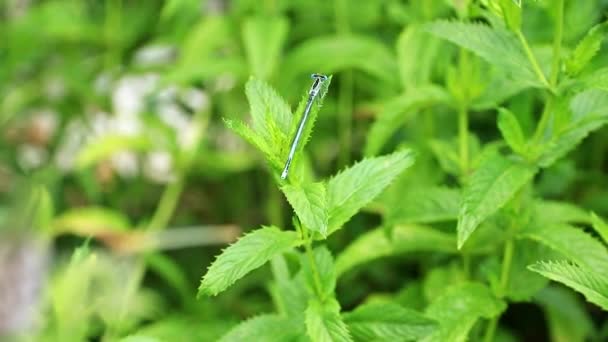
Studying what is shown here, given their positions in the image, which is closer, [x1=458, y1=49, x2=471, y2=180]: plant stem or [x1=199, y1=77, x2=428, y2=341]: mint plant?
[x1=199, y1=77, x2=428, y2=341]: mint plant

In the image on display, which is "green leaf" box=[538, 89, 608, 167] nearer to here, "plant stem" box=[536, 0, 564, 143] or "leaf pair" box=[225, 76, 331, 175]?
"plant stem" box=[536, 0, 564, 143]

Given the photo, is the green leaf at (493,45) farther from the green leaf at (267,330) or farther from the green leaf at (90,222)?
the green leaf at (90,222)

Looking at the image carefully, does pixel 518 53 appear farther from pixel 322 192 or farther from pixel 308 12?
pixel 308 12

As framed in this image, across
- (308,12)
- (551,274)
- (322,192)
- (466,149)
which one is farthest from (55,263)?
(551,274)

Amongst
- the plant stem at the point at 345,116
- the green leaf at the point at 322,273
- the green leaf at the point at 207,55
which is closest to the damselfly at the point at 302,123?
the green leaf at the point at 322,273

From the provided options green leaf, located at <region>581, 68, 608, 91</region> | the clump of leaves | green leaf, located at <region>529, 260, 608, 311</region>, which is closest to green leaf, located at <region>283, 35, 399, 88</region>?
the clump of leaves

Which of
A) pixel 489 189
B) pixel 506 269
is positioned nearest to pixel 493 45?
pixel 489 189
